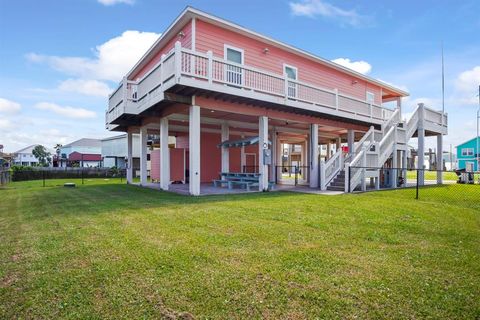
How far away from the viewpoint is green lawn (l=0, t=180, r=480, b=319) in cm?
245

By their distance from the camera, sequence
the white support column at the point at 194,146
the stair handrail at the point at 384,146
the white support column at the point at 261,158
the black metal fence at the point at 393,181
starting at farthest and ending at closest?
the stair handrail at the point at 384,146, the white support column at the point at 261,158, the black metal fence at the point at 393,181, the white support column at the point at 194,146

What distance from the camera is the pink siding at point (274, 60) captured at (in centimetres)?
1123

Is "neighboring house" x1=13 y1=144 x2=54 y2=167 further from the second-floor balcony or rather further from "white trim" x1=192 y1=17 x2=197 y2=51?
"white trim" x1=192 y1=17 x2=197 y2=51

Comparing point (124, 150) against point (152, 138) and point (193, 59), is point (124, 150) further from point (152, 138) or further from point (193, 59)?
point (193, 59)

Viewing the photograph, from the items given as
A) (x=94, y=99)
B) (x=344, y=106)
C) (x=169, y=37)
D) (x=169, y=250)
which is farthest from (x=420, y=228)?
(x=94, y=99)

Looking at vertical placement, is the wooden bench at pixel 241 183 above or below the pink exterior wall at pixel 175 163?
below

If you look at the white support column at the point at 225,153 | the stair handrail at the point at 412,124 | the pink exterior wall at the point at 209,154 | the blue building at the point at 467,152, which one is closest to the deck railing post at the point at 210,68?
the white support column at the point at 225,153

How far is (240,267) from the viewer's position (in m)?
3.30

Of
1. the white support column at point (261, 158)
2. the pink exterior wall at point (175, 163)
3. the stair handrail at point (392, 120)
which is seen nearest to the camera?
the white support column at point (261, 158)

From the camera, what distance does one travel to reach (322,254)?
3.78 m

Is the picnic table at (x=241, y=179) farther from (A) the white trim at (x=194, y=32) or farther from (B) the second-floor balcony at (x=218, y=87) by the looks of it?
(A) the white trim at (x=194, y=32)

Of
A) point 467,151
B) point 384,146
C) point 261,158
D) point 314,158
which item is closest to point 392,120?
point 384,146

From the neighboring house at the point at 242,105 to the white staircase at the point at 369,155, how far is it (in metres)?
0.05

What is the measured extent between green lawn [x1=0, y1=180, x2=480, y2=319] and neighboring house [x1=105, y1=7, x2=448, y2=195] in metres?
5.29
